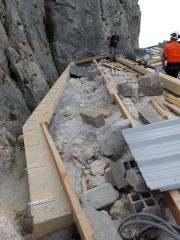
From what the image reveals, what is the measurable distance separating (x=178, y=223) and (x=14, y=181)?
3.62 metres

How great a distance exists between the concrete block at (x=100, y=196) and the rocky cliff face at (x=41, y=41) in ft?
7.77

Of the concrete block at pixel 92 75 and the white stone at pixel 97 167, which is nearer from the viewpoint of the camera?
the white stone at pixel 97 167

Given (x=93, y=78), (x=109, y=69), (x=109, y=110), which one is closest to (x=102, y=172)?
(x=109, y=110)

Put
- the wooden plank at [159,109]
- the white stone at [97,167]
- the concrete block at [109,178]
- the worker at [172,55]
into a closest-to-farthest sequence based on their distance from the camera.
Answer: the concrete block at [109,178] → the white stone at [97,167] → the wooden plank at [159,109] → the worker at [172,55]

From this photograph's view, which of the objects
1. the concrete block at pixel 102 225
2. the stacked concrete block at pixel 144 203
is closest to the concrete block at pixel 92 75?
the stacked concrete block at pixel 144 203

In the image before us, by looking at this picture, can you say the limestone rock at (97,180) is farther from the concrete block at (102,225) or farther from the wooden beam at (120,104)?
the wooden beam at (120,104)

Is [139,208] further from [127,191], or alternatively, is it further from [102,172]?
[102,172]

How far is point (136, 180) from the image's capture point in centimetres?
438

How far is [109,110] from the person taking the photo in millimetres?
8711

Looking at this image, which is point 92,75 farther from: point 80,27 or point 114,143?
point 80,27

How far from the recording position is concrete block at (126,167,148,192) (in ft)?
14.2

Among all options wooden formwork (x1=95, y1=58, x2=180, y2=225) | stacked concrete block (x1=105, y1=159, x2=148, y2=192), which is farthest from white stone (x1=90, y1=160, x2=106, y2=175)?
wooden formwork (x1=95, y1=58, x2=180, y2=225)

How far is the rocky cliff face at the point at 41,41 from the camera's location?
9398 millimetres

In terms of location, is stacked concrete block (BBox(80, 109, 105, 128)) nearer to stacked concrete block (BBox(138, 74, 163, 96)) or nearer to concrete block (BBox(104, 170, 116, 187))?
stacked concrete block (BBox(138, 74, 163, 96))
